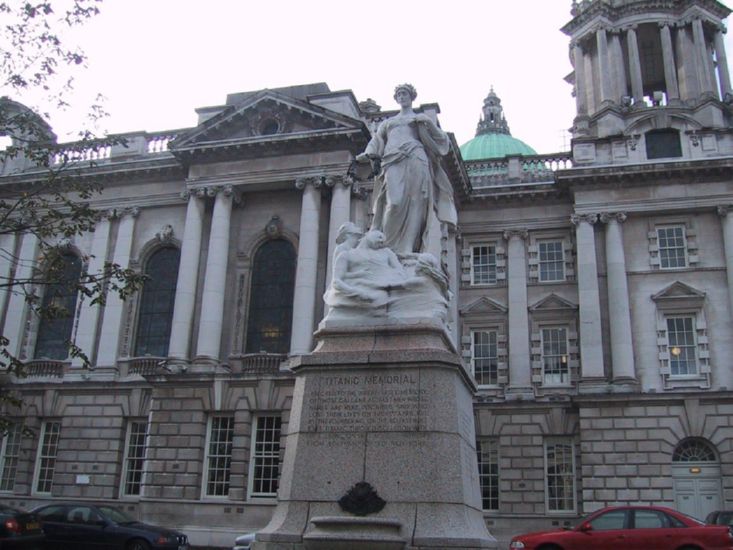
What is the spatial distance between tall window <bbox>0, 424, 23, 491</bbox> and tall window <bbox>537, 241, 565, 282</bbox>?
23.4 m

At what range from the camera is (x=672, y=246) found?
31.7m

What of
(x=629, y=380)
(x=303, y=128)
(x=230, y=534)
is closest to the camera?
(x=230, y=534)

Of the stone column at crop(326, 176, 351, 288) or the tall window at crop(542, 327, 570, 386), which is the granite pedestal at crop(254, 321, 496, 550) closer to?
the stone column at crop(326, 176, 351, 288)

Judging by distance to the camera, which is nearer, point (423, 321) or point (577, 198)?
point (423, 321)

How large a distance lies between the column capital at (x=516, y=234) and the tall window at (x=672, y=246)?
5.48 metres

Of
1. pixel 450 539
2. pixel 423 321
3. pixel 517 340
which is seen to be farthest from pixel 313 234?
pixel 450 539

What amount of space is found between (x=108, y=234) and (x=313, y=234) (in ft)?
34.5

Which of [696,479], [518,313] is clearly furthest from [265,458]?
[696,479]

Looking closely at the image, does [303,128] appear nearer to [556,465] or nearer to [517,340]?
[517,340]

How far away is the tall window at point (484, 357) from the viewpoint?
3262 centimetres

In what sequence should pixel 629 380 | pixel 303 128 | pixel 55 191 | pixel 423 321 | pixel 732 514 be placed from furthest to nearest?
pixel 303 128 → pixel 629 380 → pixel 732 514 → pixel 55 191 → pixel 423 321

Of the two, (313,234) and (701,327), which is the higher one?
(313,234)

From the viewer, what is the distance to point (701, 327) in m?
30.1

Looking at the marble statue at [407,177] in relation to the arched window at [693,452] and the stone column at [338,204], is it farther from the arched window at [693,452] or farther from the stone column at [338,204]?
the arched window at [693,452]
